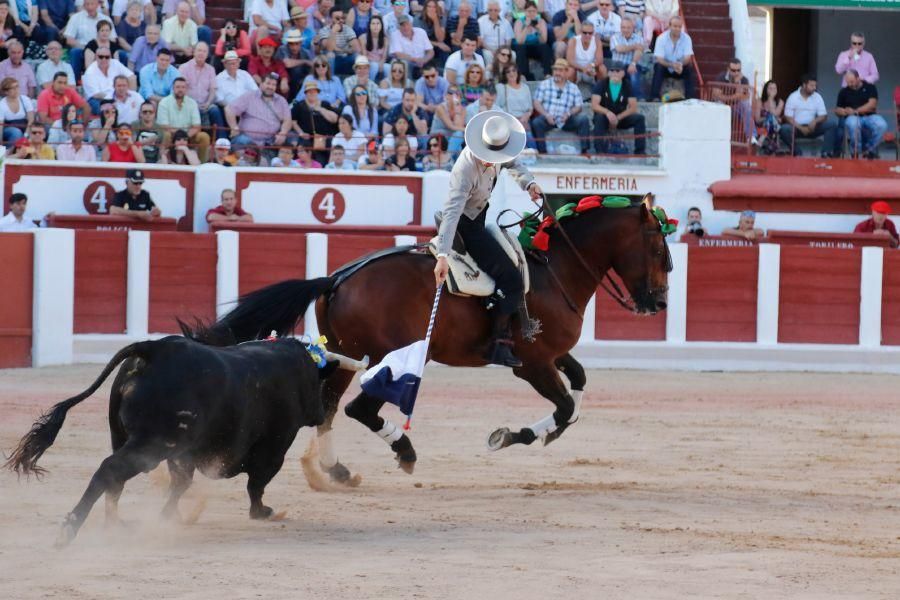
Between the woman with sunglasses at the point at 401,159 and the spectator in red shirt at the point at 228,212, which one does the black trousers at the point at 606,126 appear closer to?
the woman with sunglasses at the point at 401,159

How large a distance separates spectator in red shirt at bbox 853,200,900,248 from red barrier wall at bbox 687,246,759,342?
1867mm

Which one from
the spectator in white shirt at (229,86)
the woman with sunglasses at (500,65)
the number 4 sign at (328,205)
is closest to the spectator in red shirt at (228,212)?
the number 4 sign at (328,205)

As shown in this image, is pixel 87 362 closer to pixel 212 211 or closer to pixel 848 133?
pixel 212 211

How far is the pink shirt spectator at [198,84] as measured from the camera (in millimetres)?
16922

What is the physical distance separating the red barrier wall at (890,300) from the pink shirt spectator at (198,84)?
7.35 metres

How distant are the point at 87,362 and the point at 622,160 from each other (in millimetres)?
6459

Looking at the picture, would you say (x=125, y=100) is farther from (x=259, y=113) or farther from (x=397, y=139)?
(x=397, y=139)

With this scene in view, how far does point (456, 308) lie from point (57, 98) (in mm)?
8962

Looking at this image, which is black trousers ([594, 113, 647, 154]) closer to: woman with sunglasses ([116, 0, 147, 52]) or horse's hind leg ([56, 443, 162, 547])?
Answer: woman with sunglasses ([116, 0, 147, 52])

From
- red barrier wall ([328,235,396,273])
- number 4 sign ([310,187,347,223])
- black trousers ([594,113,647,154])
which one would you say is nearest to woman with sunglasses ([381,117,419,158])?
number 4 sign ([310,187,347,223])

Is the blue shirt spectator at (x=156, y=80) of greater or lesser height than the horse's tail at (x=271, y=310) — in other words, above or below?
above

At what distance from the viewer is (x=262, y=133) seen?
16.9 m

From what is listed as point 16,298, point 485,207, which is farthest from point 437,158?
point 485,207

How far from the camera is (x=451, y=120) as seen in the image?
17375 mm
